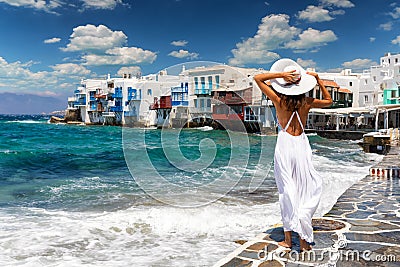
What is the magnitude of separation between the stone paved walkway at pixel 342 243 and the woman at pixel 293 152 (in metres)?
0.26

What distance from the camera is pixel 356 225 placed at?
4781 millimetres

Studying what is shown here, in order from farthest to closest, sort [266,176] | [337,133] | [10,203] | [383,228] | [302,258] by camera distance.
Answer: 1. [337,133]
2. [266,176]
3. [10,203]
4. [383,228]
5. [302,258]

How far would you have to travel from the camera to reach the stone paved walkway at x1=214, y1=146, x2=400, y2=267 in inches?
140

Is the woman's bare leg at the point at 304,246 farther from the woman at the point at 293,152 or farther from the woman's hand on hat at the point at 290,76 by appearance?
the woman's hand on hat at the point at 290,76

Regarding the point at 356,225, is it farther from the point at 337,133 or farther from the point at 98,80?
the point at 98,80

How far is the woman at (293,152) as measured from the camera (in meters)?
3.76

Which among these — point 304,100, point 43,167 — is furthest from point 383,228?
point 43,167

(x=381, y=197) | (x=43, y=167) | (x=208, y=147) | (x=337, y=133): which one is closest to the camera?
(x=381, y=197)

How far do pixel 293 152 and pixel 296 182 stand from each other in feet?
0.99

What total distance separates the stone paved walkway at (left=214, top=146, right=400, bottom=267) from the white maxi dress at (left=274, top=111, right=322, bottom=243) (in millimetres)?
272

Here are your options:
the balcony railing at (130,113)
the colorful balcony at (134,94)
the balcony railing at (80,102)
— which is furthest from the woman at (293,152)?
the balcony railing at (80,102)

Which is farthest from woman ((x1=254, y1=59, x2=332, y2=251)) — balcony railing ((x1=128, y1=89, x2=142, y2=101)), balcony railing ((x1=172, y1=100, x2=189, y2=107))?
balcony railing ((x1=128, y1=89, x2=142, y2=101))

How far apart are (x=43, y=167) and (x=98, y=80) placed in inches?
2603

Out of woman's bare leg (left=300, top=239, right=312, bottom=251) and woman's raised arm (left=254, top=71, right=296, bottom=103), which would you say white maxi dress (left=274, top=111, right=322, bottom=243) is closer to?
woman's bare leg (left=300, top=239, right=312, bottom=251)
